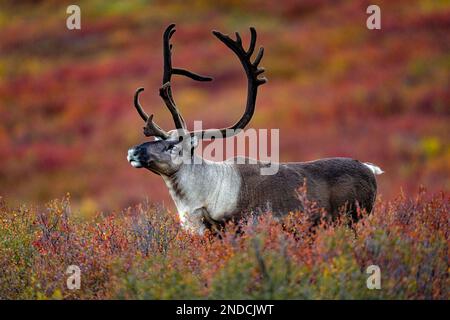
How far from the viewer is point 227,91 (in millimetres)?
26812

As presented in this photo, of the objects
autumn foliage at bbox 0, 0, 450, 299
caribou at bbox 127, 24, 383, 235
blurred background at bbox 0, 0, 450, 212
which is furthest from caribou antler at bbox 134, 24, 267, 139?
blurred background at bbox 0, 0, 450, 212

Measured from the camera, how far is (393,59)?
26.9 m

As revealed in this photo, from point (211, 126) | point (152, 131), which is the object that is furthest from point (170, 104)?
point (211, 126)

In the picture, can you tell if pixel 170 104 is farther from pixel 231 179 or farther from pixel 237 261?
pixel 237 261

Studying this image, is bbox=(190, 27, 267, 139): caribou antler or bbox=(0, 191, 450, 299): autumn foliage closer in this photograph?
bbox=(0, 191, 450, 299): autumn foliage

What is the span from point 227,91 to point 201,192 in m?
19.1

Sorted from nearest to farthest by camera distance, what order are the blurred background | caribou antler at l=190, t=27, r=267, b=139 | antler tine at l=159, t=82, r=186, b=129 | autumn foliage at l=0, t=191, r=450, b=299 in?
autumn foliage at l=0, t=191, r=450, b=299
antler tine at l=159, t=82, r=186, b=129
caribou antler at l=190, t=27, r=267, b=139
the blurred background

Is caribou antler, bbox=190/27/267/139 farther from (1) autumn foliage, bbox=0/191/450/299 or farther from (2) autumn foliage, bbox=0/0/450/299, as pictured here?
(1) autumn foliage, bbox=0/191/450/299

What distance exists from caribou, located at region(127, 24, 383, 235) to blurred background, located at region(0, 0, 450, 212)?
8561 mm

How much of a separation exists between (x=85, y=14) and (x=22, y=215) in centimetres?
3285

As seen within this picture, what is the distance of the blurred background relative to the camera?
68.3 feet

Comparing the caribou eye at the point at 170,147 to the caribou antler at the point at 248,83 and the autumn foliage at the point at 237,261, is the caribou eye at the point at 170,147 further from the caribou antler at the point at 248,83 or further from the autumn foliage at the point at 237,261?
the autumn foliage at the point at 237,261

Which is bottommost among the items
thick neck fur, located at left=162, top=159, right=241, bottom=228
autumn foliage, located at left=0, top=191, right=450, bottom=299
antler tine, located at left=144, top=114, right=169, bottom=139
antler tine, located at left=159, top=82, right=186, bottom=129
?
autumn foliage, located at left=0, top=191, right=450, bottom=299
